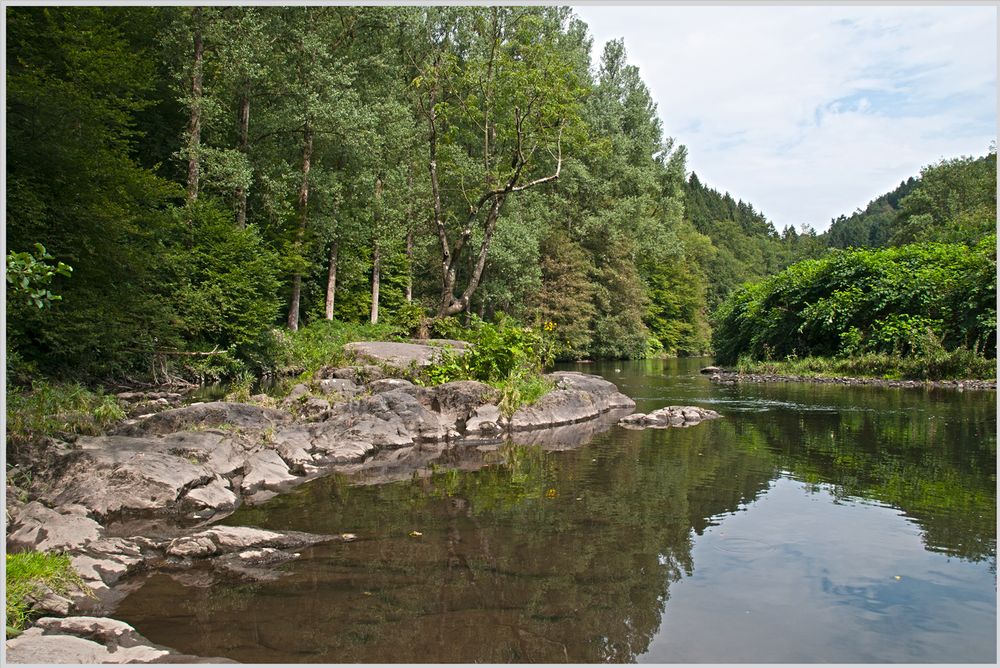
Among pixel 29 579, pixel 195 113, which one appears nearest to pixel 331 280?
pixel 195 113

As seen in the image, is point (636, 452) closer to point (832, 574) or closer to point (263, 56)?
point (832, 574)

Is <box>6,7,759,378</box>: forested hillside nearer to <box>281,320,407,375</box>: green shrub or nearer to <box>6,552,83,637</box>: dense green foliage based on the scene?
<box>281,320,407,375</box>: green shrub

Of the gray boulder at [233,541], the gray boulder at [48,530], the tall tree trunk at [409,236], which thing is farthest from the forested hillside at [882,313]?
the gray boulder at [48,530]

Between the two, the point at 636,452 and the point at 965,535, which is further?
the point at 636,452

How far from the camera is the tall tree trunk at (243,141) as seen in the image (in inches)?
999

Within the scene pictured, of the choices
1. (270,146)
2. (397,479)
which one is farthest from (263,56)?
(397,479)

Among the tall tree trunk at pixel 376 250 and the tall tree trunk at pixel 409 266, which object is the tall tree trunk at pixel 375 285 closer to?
the tall tree trunk at pixel 376 250

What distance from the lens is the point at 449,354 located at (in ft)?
58.2

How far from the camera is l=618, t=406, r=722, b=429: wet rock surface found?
1569 cm

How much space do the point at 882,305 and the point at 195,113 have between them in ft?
86.6

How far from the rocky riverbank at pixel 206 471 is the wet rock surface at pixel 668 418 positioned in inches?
25.5

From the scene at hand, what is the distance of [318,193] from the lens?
2834cm

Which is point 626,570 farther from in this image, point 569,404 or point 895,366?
point 895,366

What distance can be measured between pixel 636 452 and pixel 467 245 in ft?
78.2
